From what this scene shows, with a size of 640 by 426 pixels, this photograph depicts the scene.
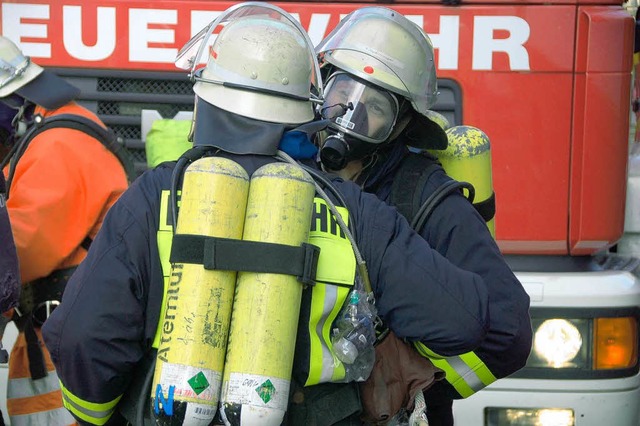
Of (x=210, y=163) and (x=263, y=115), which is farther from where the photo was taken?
(x=263, y=115)

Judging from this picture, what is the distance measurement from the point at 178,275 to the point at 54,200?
1497mm

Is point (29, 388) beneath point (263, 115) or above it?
beneath

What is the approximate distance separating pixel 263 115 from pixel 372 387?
66 cm

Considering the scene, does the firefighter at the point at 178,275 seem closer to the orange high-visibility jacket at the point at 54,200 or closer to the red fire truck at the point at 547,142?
the orange high-visibility jacket at the point at 54,200

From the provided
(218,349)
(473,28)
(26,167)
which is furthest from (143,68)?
(218,349)

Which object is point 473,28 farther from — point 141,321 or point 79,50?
point 141,321

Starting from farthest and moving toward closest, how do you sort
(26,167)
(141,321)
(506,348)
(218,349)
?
(26,167) < (506,348) < (141,321) < (218,349)

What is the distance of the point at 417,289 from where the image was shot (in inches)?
83.3

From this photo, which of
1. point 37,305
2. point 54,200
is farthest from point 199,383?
point 37,305

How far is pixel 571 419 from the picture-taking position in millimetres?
3586

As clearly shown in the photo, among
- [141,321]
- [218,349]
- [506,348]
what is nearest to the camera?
[218,349]

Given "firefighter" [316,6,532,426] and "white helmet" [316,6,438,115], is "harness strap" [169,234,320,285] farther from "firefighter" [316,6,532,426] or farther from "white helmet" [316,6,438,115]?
"white helmet" [316,6,438,115]

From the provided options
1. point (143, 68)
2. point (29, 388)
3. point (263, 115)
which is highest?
point (143, 68)

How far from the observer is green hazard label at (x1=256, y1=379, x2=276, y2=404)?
192 centimetres
